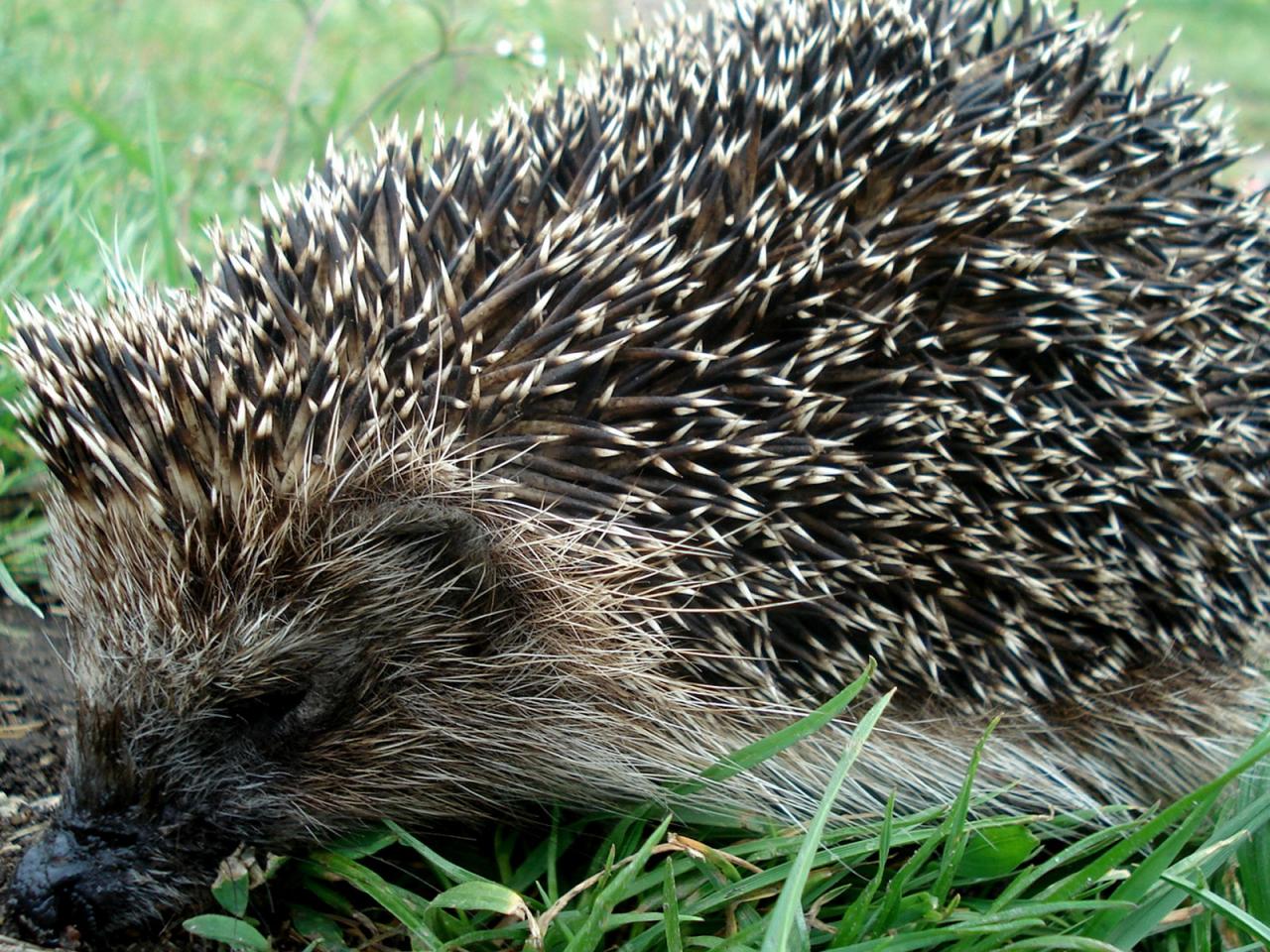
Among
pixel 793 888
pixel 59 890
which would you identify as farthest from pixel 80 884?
pixel 793 888

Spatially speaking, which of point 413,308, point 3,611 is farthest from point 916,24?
point 3,611

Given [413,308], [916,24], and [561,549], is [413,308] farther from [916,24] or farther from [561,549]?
[916,24]

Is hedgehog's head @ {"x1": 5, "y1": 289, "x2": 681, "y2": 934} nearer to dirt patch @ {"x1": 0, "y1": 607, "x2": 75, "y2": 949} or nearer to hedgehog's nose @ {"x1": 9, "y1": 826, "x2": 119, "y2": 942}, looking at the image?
hedgehog's nose @ {"x1": 9, "y1": 826, "x2": 119, "y2": 942}

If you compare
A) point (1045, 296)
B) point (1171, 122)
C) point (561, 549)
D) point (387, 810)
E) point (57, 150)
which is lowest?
point (387, 810)

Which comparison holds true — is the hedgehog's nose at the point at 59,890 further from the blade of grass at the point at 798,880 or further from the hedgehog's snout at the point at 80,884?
the blade of grass at the point at 798,880

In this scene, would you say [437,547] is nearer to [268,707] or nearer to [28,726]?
[268,707]

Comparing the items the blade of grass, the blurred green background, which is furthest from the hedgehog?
the blurred green background
